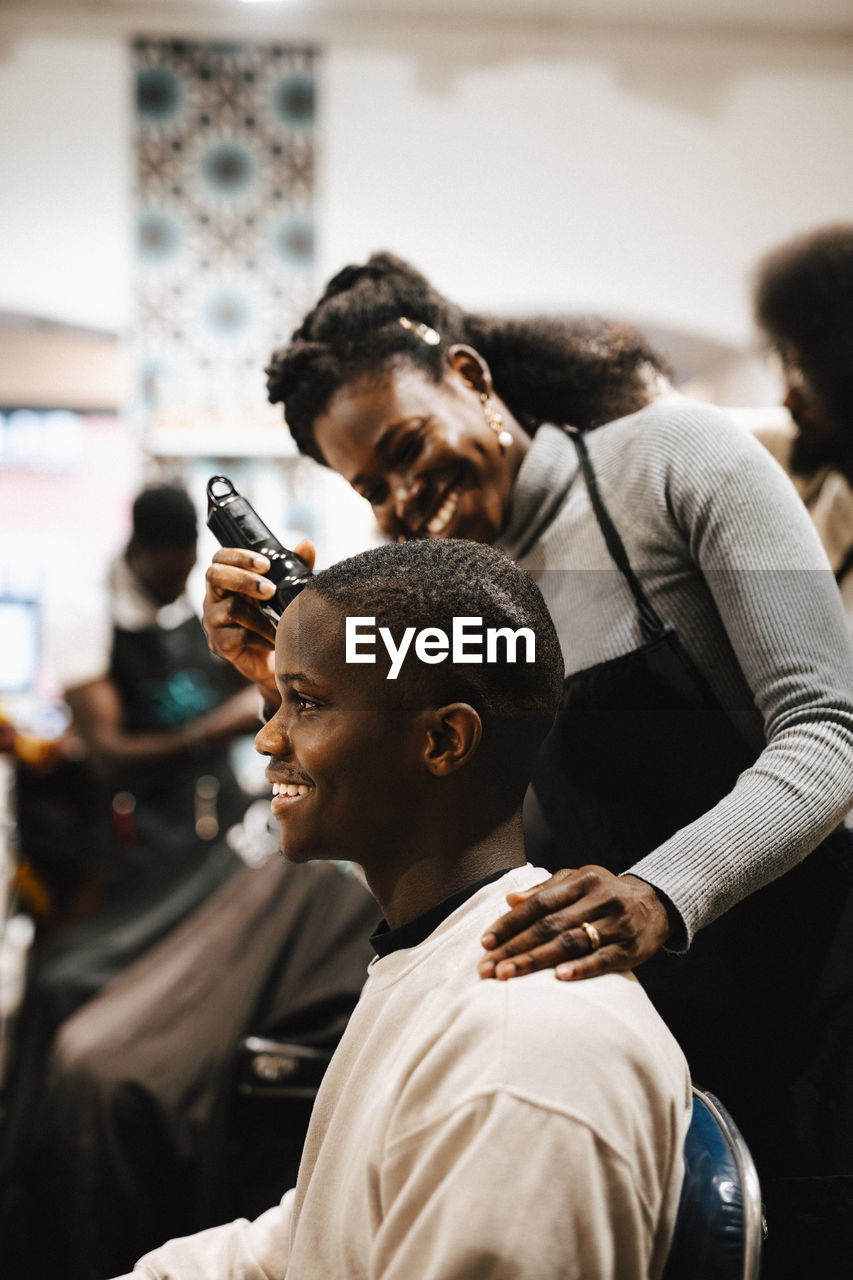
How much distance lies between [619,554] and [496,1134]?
542 millimetres

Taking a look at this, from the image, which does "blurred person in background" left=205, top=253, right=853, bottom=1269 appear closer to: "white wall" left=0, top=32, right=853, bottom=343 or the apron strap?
the apron strap

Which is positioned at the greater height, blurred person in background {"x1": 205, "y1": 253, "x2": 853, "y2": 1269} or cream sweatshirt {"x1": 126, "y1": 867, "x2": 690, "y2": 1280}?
blurred person in background {"x1": 205, "y1": 253, "x2": 853, "y2": 1269}

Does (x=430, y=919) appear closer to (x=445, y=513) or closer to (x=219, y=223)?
(x=445, y=513)

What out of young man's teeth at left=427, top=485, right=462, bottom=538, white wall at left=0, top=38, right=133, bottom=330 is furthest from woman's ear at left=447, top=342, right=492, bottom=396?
white wall at left=0, top=38, right=133, bottom=330

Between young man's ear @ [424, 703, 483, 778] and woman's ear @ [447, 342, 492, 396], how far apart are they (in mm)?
446

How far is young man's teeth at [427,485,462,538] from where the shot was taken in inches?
42.9

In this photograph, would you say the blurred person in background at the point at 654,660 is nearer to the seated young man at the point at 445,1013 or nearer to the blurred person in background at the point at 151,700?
the seated young man at the point at 445,1013

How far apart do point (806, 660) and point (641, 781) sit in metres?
0.17

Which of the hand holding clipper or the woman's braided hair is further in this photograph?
the woman's braided hair

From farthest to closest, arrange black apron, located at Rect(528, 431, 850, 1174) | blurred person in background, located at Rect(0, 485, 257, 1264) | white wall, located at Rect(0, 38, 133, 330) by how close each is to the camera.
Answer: white wall, located at Rect(0, 38, 133, 330) → blurred person in background, located at Rect(0, 485, 257, 1264) → black apron, located at Rect(528, 431, 850, 1174)

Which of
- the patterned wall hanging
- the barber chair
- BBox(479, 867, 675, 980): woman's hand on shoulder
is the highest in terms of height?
the patterned wall hanging

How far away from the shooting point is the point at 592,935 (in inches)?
29.0

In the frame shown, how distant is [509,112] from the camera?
356 cm

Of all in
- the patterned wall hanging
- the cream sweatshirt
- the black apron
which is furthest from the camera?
the patterned wall hanging
